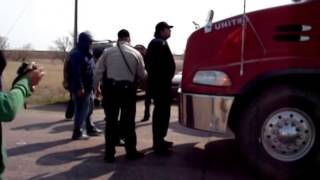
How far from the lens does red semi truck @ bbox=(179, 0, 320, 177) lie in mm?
6176

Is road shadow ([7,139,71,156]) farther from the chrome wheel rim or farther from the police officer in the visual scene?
the chrome wheel rim

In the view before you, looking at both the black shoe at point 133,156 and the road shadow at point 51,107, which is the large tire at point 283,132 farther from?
the road shadow at point 51,107

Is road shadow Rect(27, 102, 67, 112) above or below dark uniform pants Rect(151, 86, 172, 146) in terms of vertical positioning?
below

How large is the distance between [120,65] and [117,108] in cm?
55

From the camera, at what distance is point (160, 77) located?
782 centimetres

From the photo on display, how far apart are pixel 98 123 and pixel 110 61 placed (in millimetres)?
4144

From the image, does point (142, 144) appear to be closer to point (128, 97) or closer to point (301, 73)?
point (128, 97)

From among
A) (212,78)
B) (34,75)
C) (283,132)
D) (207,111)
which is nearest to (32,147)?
(207,111)

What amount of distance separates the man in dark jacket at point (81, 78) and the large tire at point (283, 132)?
3134mm

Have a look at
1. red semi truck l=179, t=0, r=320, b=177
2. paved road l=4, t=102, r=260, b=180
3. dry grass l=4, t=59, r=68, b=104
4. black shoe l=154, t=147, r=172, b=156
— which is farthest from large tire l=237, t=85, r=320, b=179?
dry grass l=4, t=59, r=68, b=104

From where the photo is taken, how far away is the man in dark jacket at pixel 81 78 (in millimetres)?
8594

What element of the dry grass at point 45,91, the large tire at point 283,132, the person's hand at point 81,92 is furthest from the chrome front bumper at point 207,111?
the person's hand at point 81,92

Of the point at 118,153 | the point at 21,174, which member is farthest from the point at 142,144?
the point at 21,174

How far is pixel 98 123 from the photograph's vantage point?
11.4 m
